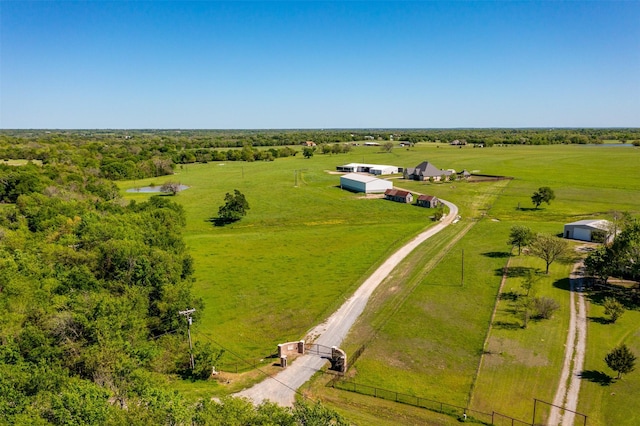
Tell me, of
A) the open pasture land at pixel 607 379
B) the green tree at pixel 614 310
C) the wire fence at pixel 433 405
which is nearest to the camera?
the wire fence at pixel 433 405

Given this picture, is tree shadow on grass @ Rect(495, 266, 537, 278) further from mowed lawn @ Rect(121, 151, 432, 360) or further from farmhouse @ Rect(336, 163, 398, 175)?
farmhouse @ Rect(336, 163, 398, 175)

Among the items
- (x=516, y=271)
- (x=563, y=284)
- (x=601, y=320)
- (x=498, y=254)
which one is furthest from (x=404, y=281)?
(x=601, y=320)

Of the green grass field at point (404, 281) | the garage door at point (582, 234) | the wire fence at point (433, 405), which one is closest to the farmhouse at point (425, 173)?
the green grass field at point (404, 281)

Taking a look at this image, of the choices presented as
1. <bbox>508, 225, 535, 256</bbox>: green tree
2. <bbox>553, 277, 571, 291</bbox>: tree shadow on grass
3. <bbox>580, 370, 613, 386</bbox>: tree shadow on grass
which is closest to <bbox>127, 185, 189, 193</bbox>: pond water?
<bbox>508, 225, 535, 256</bbox>: green tree

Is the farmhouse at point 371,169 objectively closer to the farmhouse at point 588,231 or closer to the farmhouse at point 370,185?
the farmhouse at point 370,185

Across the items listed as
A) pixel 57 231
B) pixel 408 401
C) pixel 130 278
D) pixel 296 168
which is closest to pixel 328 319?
pixel 408 401

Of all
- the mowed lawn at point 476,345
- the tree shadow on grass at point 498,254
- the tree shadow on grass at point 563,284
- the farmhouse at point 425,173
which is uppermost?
the farmhouse at point 425,173
